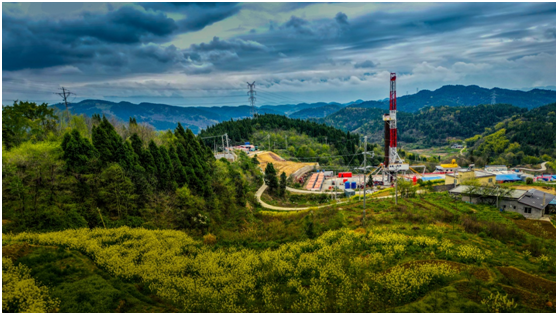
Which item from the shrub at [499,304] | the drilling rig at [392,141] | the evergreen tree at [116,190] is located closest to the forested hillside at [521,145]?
the drilling rig at [392,141]

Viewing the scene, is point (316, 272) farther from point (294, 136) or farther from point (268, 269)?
point (294, 136)

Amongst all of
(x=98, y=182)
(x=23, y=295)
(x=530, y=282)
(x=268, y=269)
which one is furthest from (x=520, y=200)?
(x=23, y=295)

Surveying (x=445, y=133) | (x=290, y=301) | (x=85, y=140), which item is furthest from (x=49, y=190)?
(x=445, y=133)

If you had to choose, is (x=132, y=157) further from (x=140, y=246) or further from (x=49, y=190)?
(x=140, y=246)

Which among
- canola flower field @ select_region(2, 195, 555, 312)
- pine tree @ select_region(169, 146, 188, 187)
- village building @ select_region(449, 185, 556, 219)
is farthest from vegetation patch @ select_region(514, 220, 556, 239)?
pine tree @ select_region(169, 146, 188, 187)

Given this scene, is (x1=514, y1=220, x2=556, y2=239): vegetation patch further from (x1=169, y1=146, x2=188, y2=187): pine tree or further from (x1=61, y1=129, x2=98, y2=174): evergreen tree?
(x1=61, y1=129, x2=98, y2=174): evergreen tree

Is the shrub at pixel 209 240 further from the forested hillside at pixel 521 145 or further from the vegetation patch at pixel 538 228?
the forested hillside at pixel 521 145
